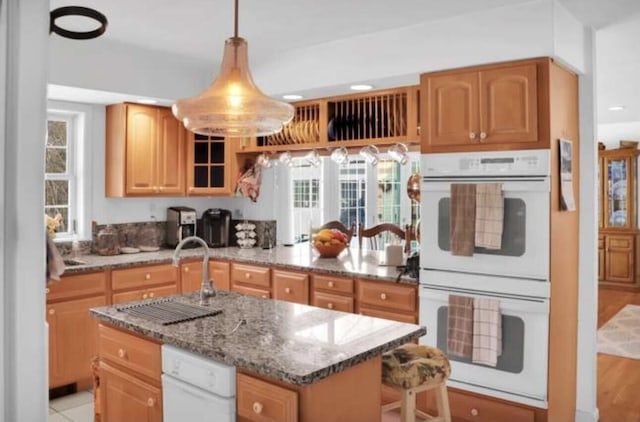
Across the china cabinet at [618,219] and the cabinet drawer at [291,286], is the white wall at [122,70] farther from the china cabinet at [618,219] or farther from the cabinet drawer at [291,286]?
the china cabinet at [618,219]

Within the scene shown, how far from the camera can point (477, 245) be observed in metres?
3.09

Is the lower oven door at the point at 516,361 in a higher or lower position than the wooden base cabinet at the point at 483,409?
higher

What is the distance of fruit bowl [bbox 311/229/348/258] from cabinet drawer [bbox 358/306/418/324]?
77 centimetres

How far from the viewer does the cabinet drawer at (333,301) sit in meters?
3.71

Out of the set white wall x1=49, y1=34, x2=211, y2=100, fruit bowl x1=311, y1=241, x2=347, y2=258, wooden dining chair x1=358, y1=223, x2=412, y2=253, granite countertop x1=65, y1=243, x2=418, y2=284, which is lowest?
granite countertop x1=65, y1=243, x2=418, y2=284

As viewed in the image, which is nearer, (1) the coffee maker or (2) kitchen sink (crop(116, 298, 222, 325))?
(2) kitchen sink (crop(116, 298, 222, 325))

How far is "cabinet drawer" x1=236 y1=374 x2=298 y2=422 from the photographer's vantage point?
1.76m

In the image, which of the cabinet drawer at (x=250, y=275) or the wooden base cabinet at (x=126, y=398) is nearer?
the wooden base cabinet at (x=126, y=398)

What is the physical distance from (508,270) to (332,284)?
126cm

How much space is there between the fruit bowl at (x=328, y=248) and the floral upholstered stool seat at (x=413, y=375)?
1.99 m

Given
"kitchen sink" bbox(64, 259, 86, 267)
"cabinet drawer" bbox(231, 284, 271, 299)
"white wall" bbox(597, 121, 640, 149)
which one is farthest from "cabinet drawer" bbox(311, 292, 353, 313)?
"white wall" bbox(597, 121, 640, 149)

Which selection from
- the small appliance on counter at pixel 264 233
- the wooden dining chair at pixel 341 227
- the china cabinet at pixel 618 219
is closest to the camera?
the wooden dining chair at pixel 341 227

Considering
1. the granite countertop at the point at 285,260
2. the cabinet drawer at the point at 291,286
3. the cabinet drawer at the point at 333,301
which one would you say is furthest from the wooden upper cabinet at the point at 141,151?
the cabinet drawer at the point at 333,301

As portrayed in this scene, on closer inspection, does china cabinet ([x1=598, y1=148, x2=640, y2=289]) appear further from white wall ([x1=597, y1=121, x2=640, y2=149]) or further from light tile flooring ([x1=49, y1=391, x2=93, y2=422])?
light tile flooring ([x1=49, y1=391, x2=93, y2=422])
